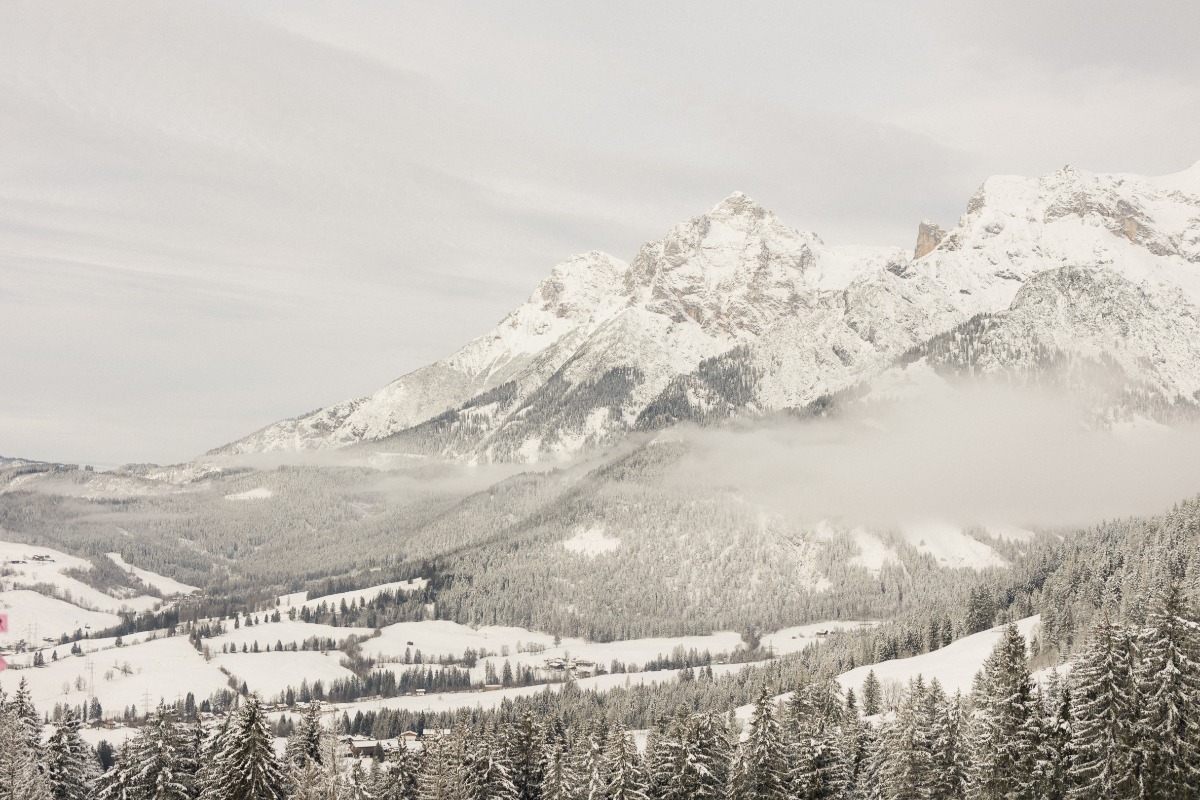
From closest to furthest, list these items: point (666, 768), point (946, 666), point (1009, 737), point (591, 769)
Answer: point (1009, 737)
point (591, 769)
point (666, 768)
point (946, 666)

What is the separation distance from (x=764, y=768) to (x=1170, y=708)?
106 feet

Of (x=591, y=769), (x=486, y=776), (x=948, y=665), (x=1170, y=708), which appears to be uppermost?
(x=1170, y=708)

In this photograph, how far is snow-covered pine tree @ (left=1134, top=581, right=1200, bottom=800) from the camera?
64375 millimetres

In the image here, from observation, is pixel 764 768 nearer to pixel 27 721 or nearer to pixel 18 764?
pixel 18 764

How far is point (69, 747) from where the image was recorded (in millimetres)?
91125

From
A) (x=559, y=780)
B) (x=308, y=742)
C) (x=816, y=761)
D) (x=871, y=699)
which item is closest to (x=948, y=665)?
(x=871, y=699)

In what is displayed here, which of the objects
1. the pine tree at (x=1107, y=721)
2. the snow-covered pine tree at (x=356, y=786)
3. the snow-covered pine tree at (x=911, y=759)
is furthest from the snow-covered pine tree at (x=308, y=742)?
the pine tree at (x=1107, y=721)

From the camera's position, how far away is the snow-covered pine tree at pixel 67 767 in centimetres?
8750

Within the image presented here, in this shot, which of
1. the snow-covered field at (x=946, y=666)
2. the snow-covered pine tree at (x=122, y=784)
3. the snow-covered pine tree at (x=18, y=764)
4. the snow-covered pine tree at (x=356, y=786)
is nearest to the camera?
the snow-covered pine tree at (x=356, y=786)

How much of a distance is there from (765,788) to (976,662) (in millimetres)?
91337

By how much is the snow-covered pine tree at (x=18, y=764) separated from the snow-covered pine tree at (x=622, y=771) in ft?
152

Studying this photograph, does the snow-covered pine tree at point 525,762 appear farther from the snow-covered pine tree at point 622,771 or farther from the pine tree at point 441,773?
the snow-covered pine tree at point 622,771

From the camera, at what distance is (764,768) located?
84875 millimetres

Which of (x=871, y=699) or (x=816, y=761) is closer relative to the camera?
(x=816, y=761)
